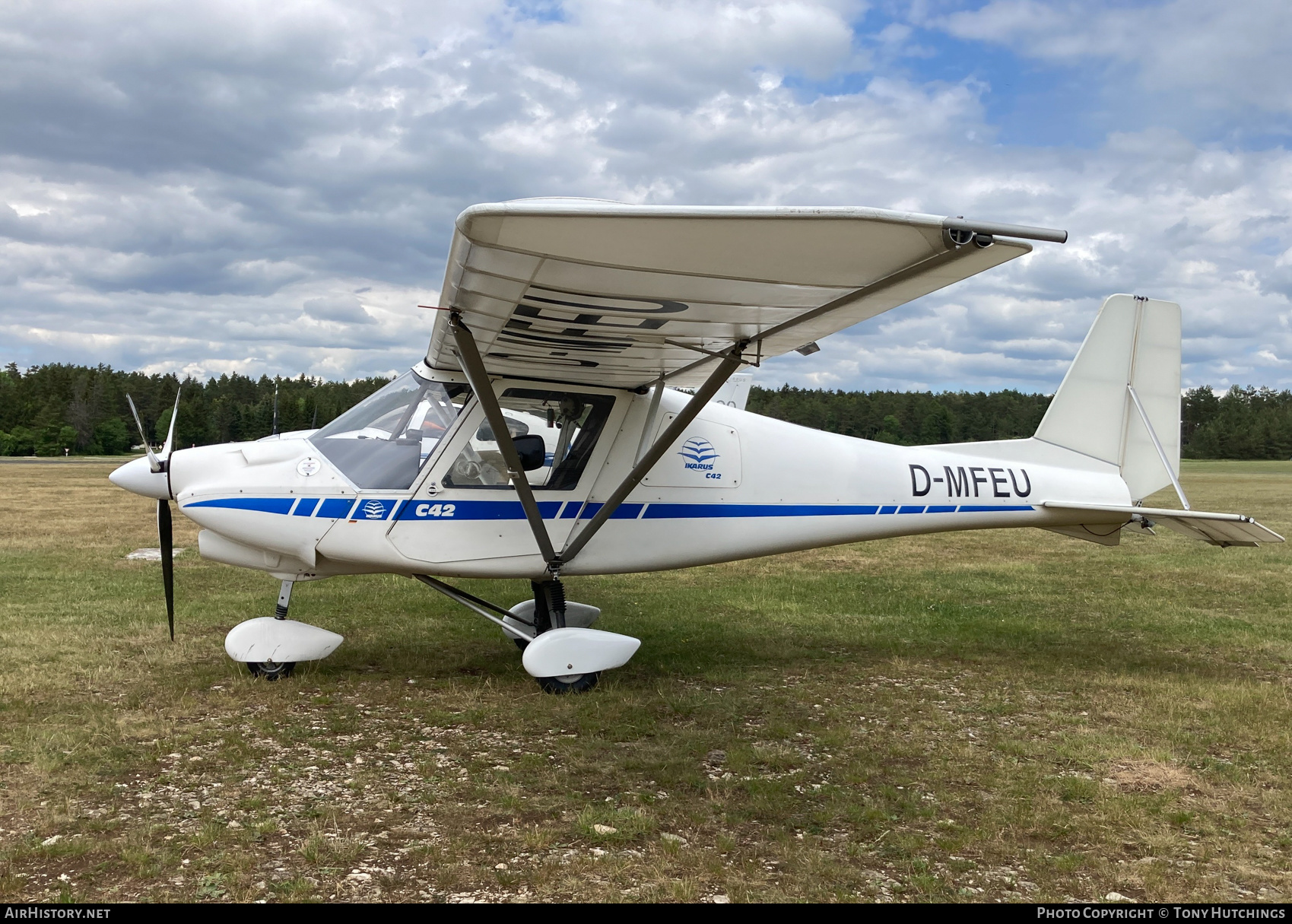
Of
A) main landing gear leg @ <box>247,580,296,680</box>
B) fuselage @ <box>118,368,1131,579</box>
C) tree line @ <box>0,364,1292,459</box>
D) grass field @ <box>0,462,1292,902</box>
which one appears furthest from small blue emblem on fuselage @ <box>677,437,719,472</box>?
tree line @ <box>0,364,1292,459</box>

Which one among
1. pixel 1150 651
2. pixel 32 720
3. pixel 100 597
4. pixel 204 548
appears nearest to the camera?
pixel 32 720

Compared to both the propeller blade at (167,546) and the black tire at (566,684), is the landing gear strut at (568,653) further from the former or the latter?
the propeller blade at (167,546)

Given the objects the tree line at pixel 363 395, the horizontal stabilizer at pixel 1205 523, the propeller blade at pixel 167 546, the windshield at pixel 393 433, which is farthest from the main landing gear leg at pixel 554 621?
the tree line at pixel 363 395

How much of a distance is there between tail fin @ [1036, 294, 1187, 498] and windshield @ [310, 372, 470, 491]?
5.25 metres

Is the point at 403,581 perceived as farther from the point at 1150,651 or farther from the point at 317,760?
the point at 1150,651

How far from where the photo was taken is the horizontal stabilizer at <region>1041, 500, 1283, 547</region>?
5.97 meters

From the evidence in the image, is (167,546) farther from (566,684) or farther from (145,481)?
(566,684)

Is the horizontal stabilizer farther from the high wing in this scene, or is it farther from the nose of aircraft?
the nose of aircraft

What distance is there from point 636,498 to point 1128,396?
4.62 m

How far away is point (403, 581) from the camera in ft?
34.5

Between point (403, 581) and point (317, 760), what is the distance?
6151mm

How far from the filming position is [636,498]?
632 centimetres

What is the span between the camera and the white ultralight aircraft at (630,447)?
347 cm
